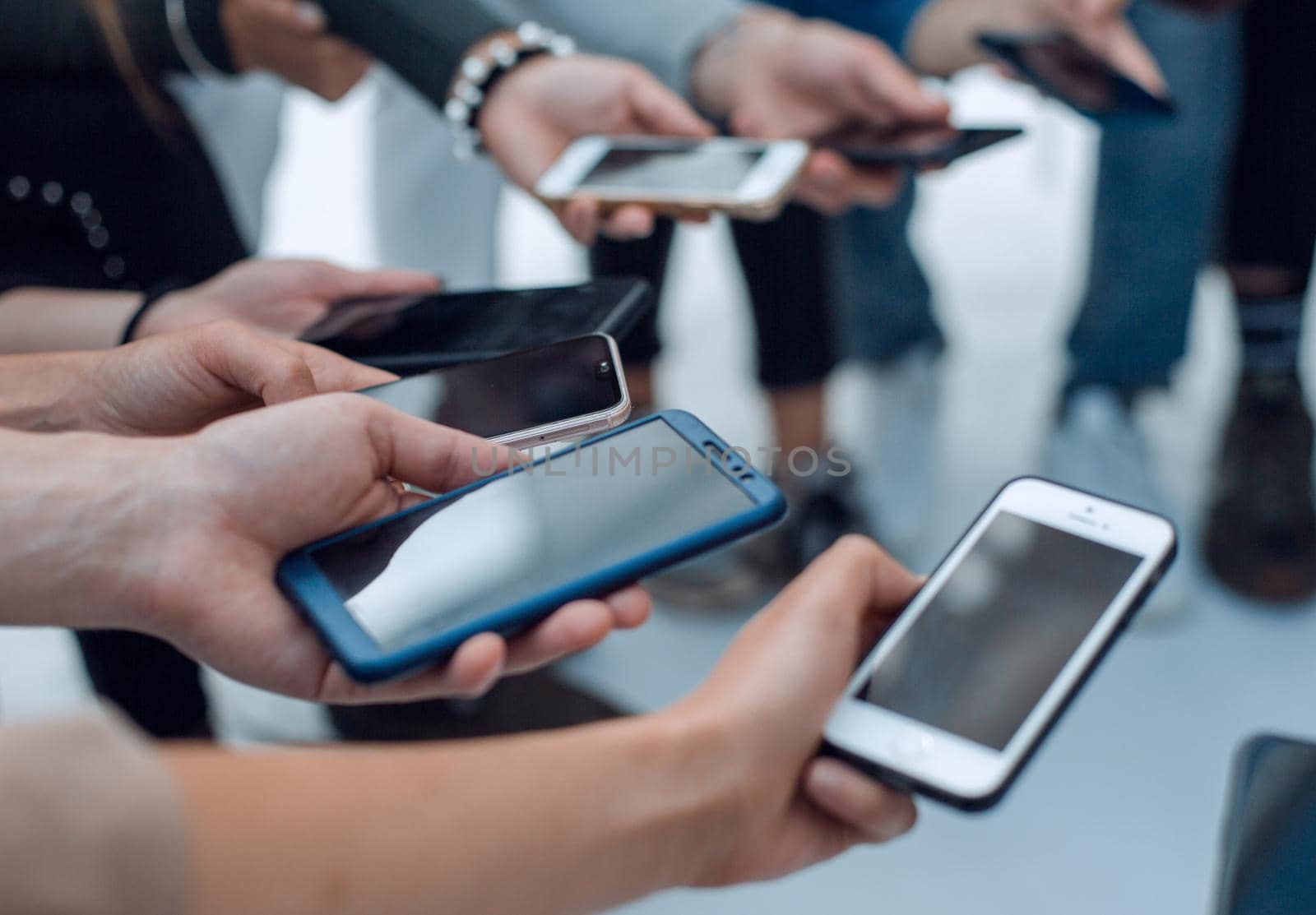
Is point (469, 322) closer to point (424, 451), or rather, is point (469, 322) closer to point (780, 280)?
point (424, 451)

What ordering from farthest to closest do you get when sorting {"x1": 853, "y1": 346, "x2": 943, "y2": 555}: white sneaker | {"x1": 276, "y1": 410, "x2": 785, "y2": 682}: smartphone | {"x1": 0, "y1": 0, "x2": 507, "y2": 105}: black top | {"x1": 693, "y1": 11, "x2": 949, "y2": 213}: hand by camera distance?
{"x1": 853, "y1": 346, "x2": 943, "y2": 555}: white sneaker
{"x1": 693, "y1": 11, "x2": 949, "y2": 213}: hand
{"x1": 0, "y1": 0, "x2": 507, "y2": 105}: black top
{"x1": 276, "y1": 410, "x2": 785, "y2": 682}: smartphone

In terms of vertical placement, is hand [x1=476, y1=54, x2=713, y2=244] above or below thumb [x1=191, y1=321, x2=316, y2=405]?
above

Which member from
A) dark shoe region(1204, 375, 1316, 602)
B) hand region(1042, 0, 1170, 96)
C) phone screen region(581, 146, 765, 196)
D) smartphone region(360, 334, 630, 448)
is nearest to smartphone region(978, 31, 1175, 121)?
hand region(1042, 0, 1170, 96)

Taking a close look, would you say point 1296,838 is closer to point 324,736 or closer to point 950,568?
point 950,568

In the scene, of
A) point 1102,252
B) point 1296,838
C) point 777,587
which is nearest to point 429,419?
point 1296,838

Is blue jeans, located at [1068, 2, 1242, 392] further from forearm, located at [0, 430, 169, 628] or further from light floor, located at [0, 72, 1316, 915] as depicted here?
forearm, located at [0, 430, 169, 628]

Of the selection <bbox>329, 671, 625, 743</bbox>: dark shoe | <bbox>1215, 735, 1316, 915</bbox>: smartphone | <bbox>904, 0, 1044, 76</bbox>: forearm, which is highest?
<bbox>904, 0, 1044, 76</bbox>: forearm

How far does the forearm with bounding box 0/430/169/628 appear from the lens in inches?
14.4

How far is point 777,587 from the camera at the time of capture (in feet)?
2.81

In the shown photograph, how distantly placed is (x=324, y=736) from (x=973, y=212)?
1056mm

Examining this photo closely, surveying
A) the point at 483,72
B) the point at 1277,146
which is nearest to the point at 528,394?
the point at 483,72

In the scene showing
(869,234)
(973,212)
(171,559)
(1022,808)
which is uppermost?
(171,559)

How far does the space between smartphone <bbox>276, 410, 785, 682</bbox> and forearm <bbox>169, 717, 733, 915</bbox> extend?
0.06 meters

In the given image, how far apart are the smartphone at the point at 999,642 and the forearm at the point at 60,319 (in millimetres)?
391
